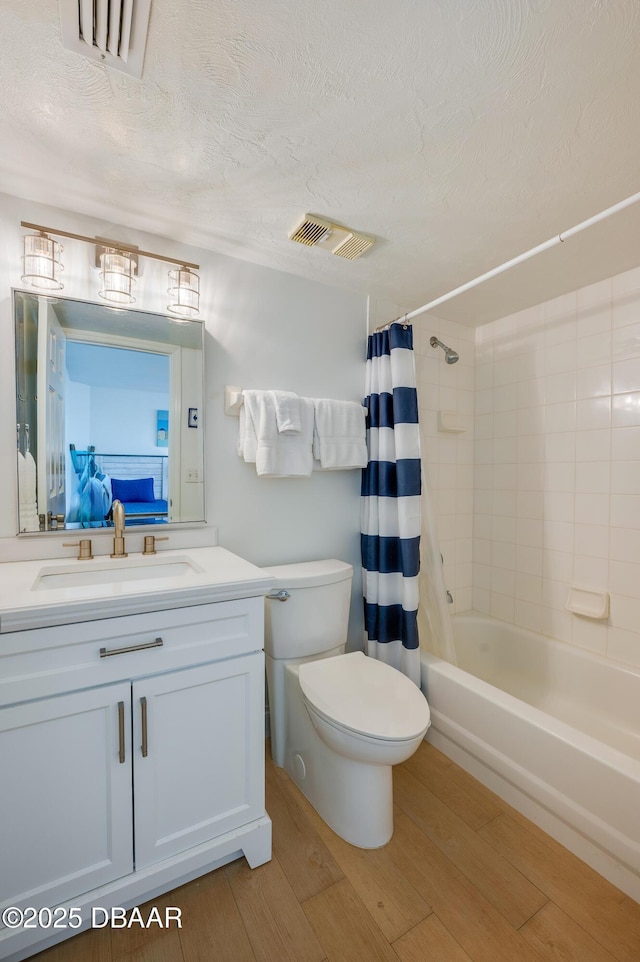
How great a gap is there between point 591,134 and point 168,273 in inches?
56.2

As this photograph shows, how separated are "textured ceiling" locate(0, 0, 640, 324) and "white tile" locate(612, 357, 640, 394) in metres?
0.47

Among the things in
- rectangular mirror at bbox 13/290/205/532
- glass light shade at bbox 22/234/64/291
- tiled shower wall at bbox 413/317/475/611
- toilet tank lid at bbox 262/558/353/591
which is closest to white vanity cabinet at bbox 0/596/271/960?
toilet tank lid at bbox 262/558/353/591

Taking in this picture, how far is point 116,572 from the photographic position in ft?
4.55

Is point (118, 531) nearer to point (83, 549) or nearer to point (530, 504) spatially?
point (83, 549)

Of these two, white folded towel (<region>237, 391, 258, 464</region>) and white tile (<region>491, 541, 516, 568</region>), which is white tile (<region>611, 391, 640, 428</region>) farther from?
white folded towel (<region>237, 391, 258, 464</region>)

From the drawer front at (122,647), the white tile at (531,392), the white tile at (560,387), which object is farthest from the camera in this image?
the white tile at (531,392)

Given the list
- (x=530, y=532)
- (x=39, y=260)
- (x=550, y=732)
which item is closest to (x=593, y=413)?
(x=530, y=532)

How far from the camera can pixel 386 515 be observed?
1903mm

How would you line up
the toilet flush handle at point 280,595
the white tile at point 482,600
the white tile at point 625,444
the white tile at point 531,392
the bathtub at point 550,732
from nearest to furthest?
1. the bathtub at point 550,732
2. the toilet flush handle at point 280,595
3. the white tile at point 625,444
4. the white tile at point 531,392
5. the white tile at point 482,600

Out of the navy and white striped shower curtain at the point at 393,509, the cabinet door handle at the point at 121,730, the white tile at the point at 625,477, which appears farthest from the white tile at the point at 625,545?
the cabinet door handle at the point at 121,730

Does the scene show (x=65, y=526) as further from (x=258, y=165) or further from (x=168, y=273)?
(x=258, y=165)

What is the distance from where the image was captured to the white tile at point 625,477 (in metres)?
1.80

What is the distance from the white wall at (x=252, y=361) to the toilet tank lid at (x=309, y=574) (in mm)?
147

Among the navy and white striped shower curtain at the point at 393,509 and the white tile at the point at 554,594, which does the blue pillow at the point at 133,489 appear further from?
the white tile at the point at 554,594
